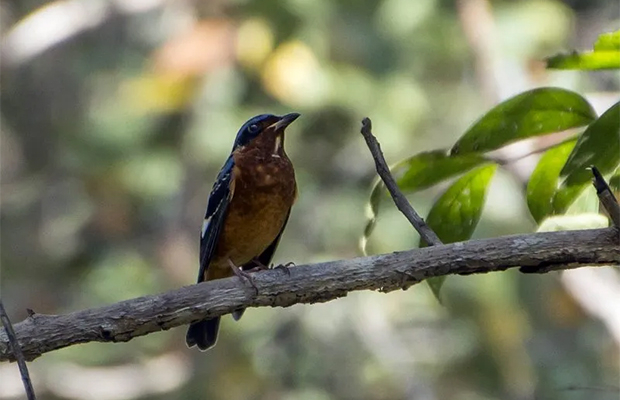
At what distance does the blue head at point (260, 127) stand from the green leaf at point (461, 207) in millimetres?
1896

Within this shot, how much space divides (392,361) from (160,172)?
2.56m

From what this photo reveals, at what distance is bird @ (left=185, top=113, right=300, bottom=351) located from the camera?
4.00 meters

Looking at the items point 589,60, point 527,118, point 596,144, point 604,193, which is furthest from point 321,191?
point 604,193

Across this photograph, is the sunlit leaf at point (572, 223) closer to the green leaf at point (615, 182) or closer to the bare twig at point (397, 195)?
the green leaf at point (615, 182)

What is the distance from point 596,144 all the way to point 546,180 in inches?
10.5

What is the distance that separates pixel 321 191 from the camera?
7.99 metres

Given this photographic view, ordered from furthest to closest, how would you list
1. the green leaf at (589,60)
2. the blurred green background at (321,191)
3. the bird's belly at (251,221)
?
the blurred green background at (321,191) < the bird's belly at (251,221) < the green leaf at (589,60)

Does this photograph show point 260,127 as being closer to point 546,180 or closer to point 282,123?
point 282,123

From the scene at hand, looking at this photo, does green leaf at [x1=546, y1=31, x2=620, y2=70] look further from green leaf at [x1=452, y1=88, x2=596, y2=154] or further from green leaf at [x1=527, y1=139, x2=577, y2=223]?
green leaf at [x1=527, y1=139, x2=577, y2=223]

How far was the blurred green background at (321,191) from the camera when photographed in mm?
6883

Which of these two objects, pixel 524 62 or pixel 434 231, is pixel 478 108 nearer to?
pixel 524 62

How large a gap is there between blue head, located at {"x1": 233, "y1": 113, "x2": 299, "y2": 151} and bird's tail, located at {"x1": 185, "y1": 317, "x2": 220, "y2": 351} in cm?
80

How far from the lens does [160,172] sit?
8.04 meters

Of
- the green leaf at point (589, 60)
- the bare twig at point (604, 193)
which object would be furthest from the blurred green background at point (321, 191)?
the bare twig at point (604, 193)
